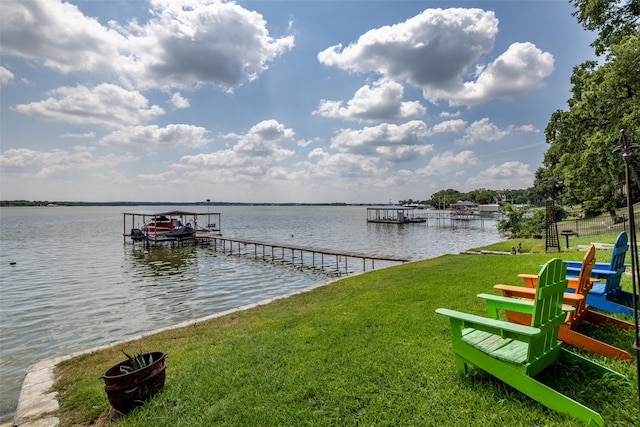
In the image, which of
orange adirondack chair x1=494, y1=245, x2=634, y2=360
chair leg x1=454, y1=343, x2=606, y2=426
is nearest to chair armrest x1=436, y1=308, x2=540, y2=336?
chair leg x1=454, y1=343, x2=606, y2=426

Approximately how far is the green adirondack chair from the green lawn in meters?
0.13

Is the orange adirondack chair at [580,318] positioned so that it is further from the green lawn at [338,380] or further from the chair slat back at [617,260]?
the chair slat back at [617,260]

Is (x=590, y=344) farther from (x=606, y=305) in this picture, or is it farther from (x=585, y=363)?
(x=606, y=305)

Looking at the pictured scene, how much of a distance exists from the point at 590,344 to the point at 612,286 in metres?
1.90

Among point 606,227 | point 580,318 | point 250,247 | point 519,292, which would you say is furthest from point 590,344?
point 250,247

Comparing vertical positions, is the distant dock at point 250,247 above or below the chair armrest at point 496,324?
below

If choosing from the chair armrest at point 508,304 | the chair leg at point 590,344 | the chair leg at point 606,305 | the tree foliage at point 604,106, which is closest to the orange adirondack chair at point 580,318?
the chair leg at point 590,344

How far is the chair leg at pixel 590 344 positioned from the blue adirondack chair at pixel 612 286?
127cm

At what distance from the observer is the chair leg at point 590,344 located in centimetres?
320

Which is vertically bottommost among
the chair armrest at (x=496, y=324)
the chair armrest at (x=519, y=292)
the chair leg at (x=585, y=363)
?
the chair leg at (x=585, y=363)

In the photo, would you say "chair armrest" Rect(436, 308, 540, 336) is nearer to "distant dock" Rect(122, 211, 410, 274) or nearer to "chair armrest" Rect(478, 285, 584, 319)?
"chair armrest" Rect(478, 285, 584, 319)

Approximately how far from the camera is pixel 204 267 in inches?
757

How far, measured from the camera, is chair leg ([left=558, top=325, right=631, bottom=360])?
320 cm

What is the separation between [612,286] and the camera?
457cm
